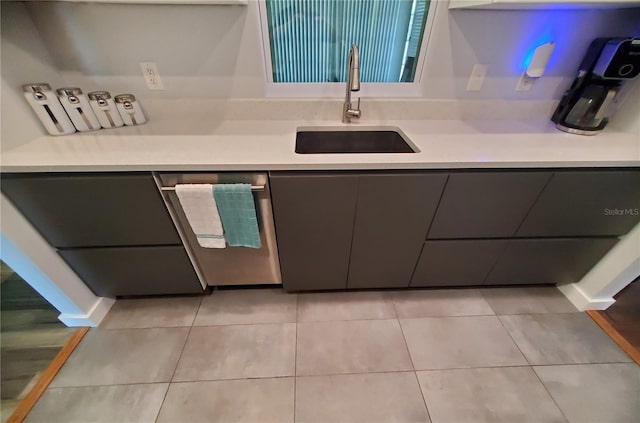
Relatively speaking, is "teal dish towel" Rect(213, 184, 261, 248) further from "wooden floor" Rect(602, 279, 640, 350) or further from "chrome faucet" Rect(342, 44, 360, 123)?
"wooden floor" Rect(602, 279, 640, 350)

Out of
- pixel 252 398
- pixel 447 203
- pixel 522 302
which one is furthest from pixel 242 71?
pixel 522 302

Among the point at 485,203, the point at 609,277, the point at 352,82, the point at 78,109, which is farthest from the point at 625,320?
the point at 78,109

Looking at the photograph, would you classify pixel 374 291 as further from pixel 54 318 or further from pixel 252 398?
pixel 54 318

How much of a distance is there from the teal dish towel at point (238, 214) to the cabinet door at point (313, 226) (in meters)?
0.10

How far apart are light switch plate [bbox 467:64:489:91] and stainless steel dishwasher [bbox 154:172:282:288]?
4.17 ft

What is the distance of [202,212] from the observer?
3.45ft

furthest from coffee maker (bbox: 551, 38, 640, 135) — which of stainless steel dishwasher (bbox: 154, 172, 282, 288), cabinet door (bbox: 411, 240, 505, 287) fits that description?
stainless steel dishwasher (bbox: 154, 172, 282, 288)

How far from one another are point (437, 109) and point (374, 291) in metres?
1.15

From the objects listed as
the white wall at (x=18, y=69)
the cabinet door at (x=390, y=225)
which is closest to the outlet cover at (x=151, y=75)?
the white wall at (x=18, y=69)

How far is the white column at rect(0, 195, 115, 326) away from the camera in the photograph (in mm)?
983

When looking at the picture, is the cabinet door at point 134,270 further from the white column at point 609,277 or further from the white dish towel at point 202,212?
the white column at point 609,277

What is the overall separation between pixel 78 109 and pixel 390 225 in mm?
1546

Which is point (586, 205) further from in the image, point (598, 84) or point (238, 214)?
point (238, 214)

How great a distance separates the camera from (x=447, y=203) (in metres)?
1.09
